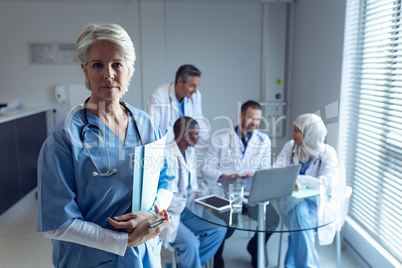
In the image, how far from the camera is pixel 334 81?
9.68 ft

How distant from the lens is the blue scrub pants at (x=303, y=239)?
1844 millimetres

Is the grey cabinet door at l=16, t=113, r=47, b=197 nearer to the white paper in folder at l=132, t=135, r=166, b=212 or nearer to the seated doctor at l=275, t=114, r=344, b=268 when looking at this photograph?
the seated doctor at l=275, t=114, r=344, b=268

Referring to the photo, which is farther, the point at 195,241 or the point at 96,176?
the point at 195,241

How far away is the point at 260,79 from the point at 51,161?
3.79 meters

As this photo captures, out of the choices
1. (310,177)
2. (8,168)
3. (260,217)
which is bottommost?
(8,168)

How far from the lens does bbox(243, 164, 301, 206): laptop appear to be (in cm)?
182

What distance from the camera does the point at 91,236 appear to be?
0.98 meters

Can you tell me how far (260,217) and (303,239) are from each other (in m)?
0.51

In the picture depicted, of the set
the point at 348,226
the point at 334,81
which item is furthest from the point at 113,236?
the point at 334,81

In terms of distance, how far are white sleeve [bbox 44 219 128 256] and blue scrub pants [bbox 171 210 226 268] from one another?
1117 millimetres

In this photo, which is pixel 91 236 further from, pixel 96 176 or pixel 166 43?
pixel 166 43

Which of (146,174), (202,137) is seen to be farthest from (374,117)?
(146,174)

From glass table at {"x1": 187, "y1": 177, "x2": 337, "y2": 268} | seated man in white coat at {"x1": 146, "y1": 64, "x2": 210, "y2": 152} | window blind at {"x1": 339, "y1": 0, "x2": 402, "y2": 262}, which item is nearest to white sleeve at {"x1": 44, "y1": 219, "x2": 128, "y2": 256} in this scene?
glass table at {"x1": 187, "y1": 177, "x2": 337, "y2": 268}

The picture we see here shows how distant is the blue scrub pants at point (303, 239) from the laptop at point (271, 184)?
141 millimetres
